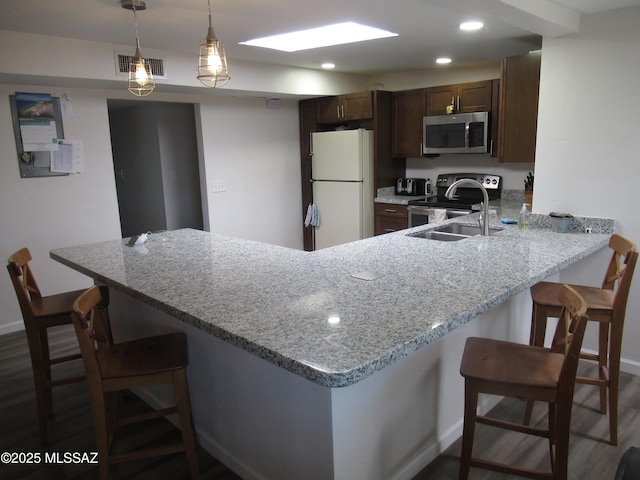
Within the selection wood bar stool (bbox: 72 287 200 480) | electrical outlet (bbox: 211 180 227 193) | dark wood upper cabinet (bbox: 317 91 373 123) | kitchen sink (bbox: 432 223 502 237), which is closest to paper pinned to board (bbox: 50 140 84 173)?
electrical outlet (bbox: 211 180 227 193)

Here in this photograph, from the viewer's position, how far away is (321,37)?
3660mm

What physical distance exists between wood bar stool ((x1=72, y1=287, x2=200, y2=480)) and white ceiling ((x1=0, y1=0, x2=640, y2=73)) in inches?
69.9

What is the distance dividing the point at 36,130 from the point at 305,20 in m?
2.35

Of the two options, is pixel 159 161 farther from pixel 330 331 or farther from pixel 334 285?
pixel 330 331

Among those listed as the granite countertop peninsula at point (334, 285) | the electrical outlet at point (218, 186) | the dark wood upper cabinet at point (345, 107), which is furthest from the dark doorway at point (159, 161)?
the granite countertop peninsula at point (334, 285)

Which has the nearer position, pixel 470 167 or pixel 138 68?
pixel 138 68

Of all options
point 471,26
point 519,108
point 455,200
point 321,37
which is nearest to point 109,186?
point 321,37

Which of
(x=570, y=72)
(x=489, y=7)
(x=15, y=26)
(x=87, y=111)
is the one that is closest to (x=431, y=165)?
(x=570, y=72)

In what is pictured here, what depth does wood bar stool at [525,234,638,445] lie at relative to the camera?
2.17 metres

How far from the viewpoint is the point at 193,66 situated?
403cm

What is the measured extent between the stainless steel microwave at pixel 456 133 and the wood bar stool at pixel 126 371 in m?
3.52

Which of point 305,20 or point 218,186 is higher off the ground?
point 305,20

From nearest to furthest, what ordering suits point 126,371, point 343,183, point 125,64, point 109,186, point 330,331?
point 330,331, point 126,371, point 125,64, point 109,186, point 343,183

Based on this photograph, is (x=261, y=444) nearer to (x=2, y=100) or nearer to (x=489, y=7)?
(x=489, y=7)
